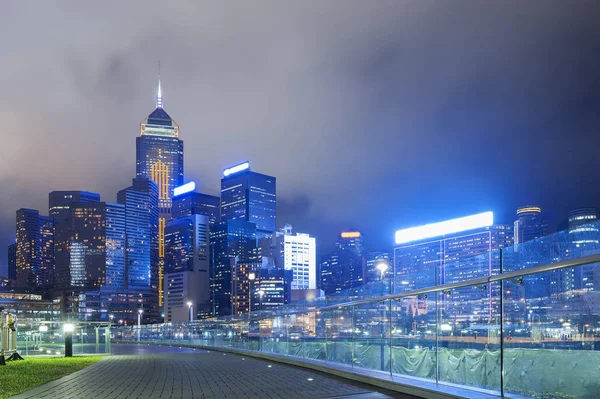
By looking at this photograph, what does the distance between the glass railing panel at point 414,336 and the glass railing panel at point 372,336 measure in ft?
1.97

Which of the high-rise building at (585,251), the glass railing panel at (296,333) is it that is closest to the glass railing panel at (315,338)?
the glass railing panel at (296,333)

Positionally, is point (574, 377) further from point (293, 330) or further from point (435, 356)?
point (293, 330)

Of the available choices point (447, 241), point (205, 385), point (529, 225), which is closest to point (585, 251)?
point (205, 385)

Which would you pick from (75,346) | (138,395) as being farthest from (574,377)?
(75,346)

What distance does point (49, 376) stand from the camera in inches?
755

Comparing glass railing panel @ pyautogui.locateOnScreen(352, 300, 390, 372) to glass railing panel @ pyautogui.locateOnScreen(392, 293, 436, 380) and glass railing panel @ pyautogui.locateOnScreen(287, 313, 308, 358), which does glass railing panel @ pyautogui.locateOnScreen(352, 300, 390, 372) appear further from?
glass railing panel @ pyautogui.locateOnScreen(287, 313, 308, 358)

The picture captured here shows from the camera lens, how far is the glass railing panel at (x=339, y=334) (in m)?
19.3

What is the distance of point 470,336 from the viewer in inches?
463

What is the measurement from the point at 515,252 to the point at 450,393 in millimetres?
2908

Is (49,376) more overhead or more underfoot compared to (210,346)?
more overhead

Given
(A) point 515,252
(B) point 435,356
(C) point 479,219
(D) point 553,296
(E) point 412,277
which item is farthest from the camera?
(C) point 479,219

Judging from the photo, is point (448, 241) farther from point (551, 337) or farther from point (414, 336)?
point (551, 337)

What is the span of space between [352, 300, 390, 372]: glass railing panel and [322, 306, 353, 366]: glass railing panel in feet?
2.06

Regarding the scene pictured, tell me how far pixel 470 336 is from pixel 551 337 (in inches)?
101
